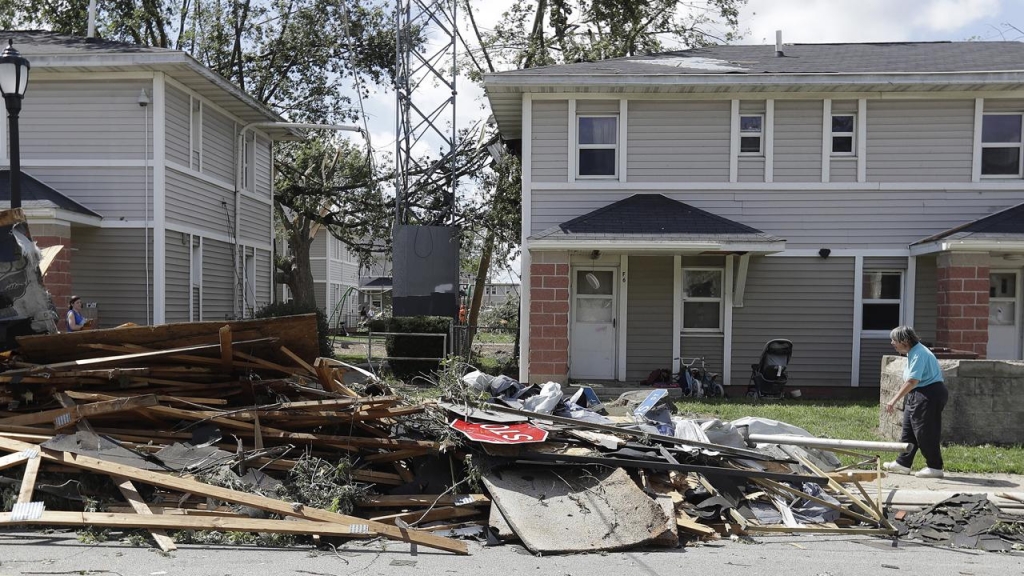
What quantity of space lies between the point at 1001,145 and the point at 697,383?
7.40 m

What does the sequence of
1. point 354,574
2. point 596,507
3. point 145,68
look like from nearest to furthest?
point 354,574 < point 596,507 < point 145,68

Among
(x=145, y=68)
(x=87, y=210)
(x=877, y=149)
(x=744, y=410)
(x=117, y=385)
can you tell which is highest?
(x=145, y=68)

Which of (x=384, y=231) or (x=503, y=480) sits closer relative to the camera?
(x=503, y=480)

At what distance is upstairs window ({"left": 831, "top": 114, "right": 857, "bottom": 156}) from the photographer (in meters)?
14.7

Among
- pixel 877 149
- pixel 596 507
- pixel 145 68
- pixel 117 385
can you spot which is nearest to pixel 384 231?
pixel 145 68

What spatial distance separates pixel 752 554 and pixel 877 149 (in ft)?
37.0

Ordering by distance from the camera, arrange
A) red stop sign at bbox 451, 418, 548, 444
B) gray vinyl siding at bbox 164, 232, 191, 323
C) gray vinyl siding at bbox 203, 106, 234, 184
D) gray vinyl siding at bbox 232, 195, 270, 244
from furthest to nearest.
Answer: gray vinyl siding at bbox 232, 195, 270, 244 → gray vinyl siding at bbox 203, 106, 234, 184 → gray vinyl siding at bbox 164, 232, 191, 323 → red stop sign at bbox 451, 418, 548, 444

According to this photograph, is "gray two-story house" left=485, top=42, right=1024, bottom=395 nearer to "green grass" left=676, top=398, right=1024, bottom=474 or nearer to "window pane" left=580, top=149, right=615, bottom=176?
"window pane" left=580, top=149, right=615, bottom=176

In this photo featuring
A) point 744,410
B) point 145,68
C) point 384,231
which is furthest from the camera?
point 384,231

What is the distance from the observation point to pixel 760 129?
1484 centimetres

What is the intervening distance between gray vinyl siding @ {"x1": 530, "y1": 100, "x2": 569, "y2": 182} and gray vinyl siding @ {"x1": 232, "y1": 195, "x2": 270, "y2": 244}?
8.38 metres

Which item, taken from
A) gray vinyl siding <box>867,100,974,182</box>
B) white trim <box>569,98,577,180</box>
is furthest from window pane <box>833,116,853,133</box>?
white trim <box>569,98,577,180</box>

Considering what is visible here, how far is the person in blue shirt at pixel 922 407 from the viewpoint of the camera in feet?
26.0

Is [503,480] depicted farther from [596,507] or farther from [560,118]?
[560,118]
